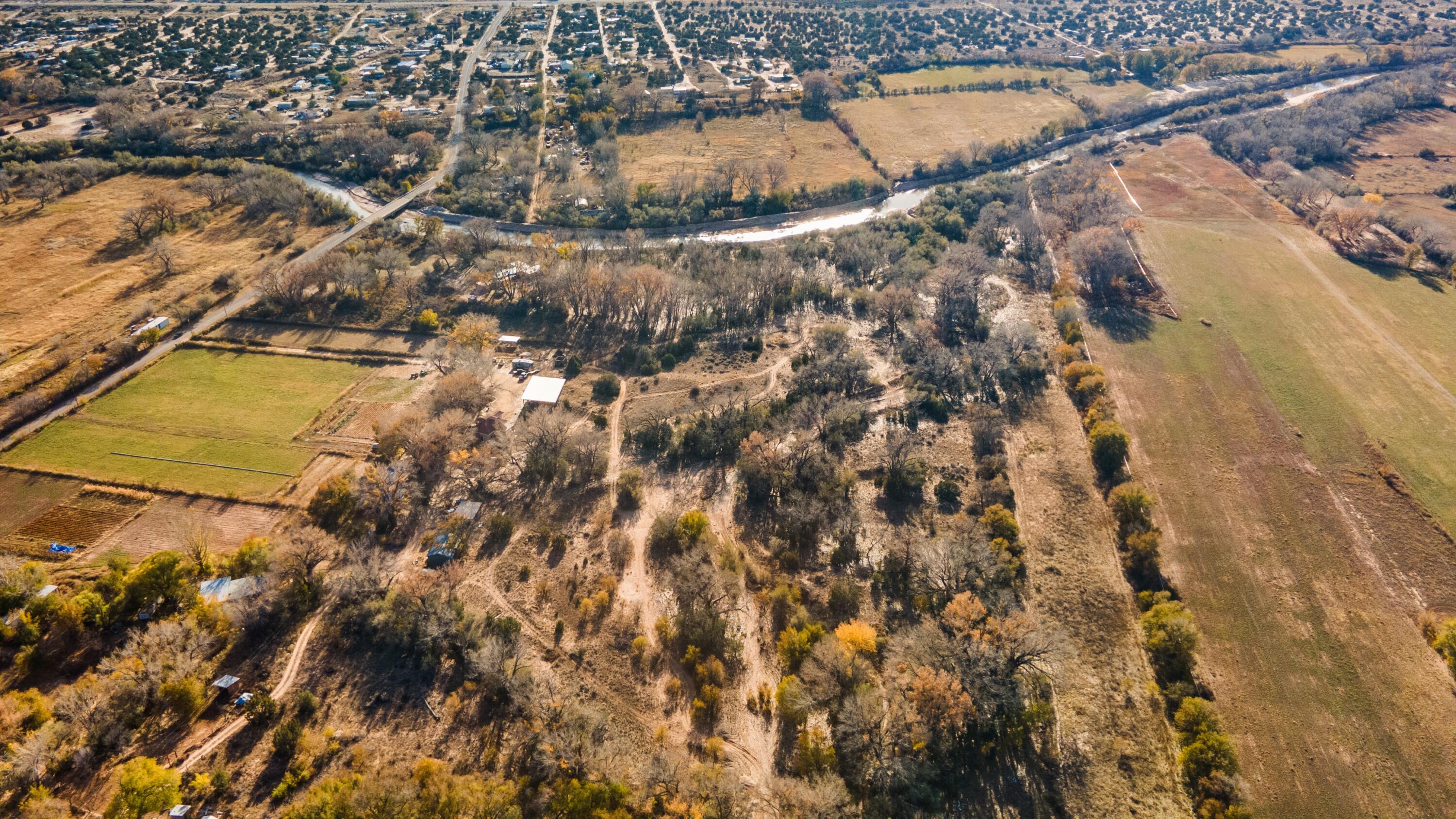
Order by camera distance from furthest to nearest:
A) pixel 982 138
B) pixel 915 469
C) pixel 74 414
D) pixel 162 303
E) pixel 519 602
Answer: pixel 982 138
pixel 162 303
pixel 74 414
pixel 915 469
pixel 519 602

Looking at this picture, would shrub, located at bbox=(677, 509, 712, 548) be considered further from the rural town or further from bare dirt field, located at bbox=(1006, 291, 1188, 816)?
bare dirt field, located at bbox=(1006, 291, 1188, 816)

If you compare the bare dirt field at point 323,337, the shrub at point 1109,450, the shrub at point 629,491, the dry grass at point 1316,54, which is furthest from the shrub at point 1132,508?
the dry grass at point 1316,54

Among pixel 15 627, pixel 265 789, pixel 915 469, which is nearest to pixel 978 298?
pixel 915 469

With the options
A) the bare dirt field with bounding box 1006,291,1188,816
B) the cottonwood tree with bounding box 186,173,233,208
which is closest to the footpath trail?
the bare dirt field with bounding box 1006,291,1188,816

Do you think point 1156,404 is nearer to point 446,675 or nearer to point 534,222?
point 446,675

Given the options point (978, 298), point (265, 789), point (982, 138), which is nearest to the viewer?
point (265, 789)

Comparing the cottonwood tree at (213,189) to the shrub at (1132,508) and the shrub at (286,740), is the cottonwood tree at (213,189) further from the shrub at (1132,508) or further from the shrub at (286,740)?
the shrub at (1132,508)
